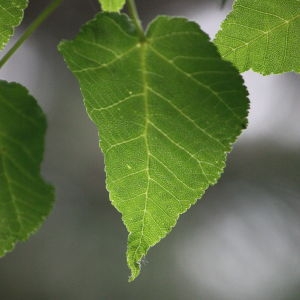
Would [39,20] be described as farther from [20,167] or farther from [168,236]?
[168,236]

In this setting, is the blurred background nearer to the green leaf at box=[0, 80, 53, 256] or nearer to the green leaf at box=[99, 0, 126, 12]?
the green leaf at box=[99, 0, 126, 12]

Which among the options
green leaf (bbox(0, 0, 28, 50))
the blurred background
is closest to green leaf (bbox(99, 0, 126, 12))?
green leaf (bbox(0, 0, 28, 50))

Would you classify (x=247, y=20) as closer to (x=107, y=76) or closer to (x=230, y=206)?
(x=107, y=76)

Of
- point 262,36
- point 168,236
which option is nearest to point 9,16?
point 262,36

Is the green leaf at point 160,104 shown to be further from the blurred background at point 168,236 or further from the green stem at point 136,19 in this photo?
the blurred background at point 168,236

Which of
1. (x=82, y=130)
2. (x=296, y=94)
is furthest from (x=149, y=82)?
(x=296, y=94)

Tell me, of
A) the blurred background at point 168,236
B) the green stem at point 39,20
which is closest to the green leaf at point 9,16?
the green stem at point 39,20
